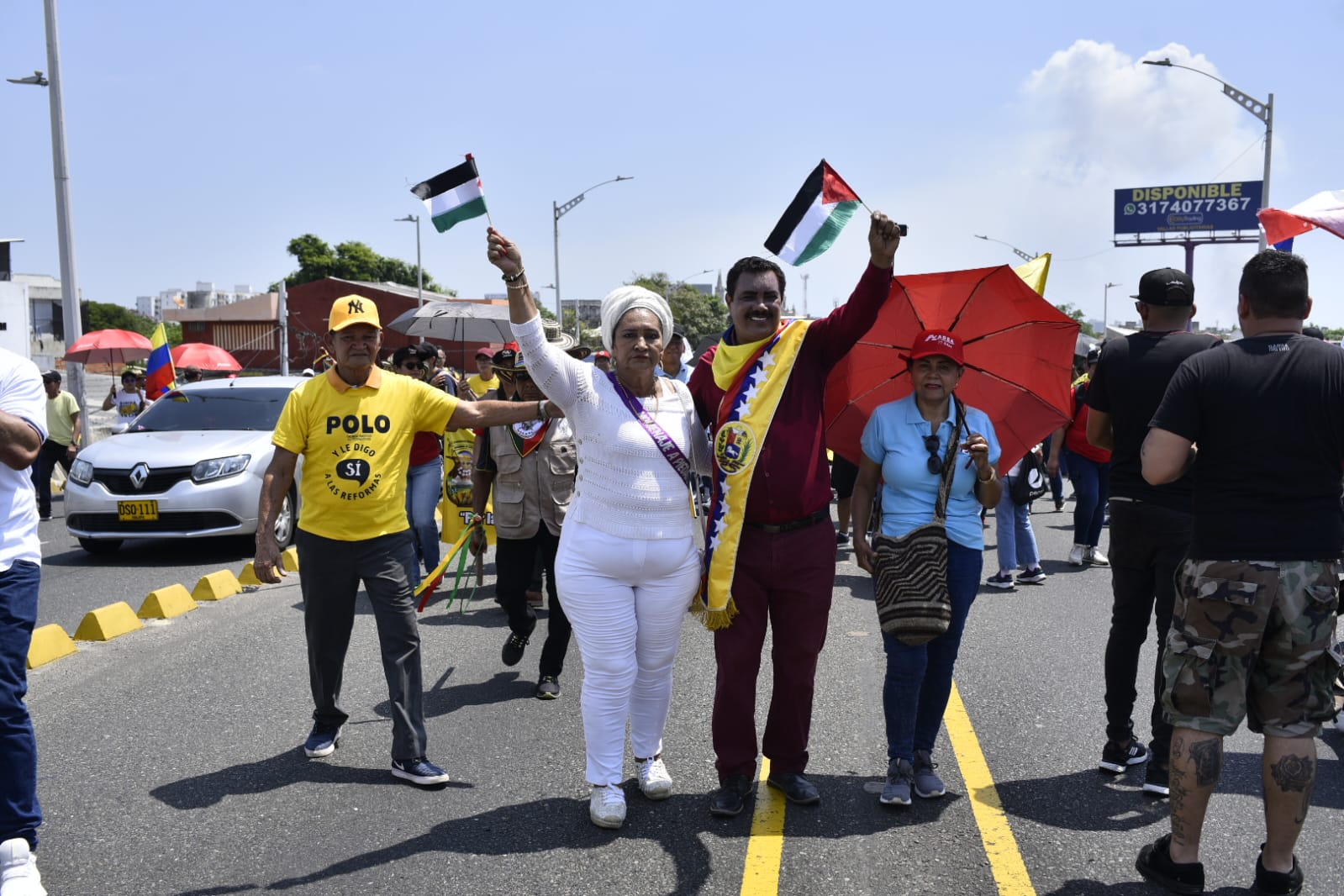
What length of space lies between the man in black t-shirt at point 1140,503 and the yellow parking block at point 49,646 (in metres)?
6.00

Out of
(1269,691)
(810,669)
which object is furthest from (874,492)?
(1269,691)

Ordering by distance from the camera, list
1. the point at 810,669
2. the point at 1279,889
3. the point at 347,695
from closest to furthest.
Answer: the point at 1279,889 < the point at 810,669 < the point at 347,695

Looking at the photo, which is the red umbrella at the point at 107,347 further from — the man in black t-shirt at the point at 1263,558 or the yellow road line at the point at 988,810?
the man in black t-shirt at the point at 1263,558

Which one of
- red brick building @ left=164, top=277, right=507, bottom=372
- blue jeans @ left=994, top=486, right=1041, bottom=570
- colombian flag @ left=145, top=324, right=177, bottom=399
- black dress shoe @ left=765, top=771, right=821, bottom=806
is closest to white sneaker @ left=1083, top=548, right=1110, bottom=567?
blue jeans @ left=994, top=486, right=1041, bottom=570

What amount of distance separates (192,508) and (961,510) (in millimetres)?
8151

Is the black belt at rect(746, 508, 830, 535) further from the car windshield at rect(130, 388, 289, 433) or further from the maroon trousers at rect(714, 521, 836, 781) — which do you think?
the car windshield at rect(130, 388, 289, 433)

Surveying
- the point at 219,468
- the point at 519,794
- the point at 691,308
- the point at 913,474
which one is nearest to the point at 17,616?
the point at 519,794

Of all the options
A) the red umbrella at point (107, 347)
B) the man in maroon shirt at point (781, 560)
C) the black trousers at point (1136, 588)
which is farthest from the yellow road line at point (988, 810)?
the red umbrella at point (107, 347)

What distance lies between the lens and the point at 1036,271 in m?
5.23

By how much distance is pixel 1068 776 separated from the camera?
16.1ft

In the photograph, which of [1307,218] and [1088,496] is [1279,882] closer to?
[1307,218]

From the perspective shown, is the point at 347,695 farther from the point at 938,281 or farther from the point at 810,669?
the point at 938,281

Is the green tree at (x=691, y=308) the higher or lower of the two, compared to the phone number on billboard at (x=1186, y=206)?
lower

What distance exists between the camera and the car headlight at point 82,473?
1092cm
